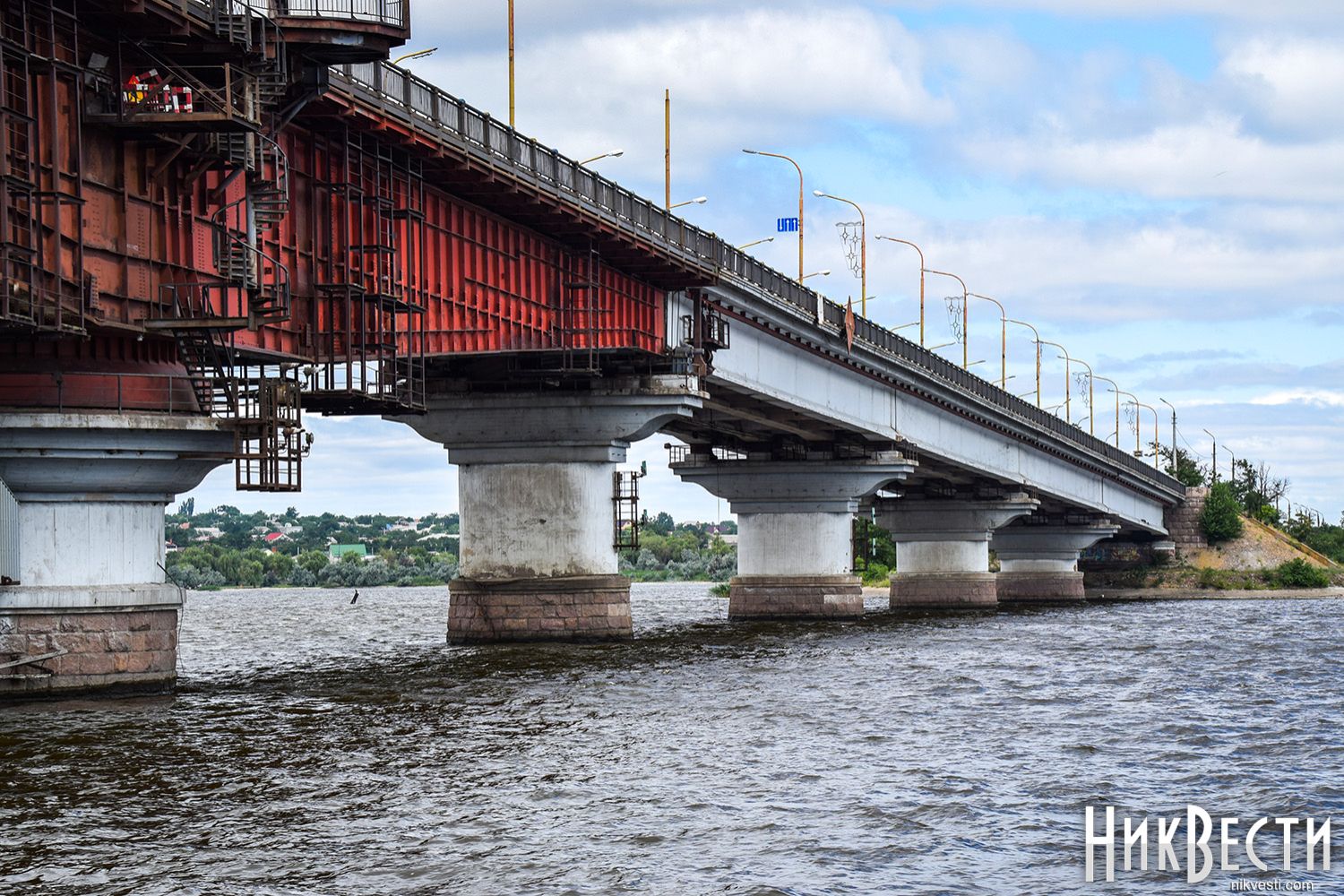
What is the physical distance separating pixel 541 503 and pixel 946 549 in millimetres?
52567

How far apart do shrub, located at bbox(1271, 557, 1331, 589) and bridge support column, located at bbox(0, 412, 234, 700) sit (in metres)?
121

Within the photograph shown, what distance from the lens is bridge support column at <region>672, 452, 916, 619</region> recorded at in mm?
79250

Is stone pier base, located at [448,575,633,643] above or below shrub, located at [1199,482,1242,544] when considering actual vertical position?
below

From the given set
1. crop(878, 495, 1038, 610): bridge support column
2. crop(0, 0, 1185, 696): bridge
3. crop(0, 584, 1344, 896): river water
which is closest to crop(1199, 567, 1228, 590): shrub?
crop(878, 495, 1038, 610): bridge support column

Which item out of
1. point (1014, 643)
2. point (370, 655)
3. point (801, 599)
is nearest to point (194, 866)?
point (370, 655)

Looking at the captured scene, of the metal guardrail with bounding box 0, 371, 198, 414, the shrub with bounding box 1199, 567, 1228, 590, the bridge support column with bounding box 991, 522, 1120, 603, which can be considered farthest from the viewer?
the shrub with bounding box 1199, 567, 1228, 590

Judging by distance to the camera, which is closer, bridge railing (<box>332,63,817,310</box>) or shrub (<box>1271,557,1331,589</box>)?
bridge railing (<box>332,63,817,310</box>)

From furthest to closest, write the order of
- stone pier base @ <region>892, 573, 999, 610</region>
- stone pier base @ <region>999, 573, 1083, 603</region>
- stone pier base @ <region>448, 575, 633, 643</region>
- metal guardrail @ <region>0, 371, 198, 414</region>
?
stone pier base @ <region>999, 573, 1083, 603</region> → stone pier base @ <region>892, 573, 999, 610</region> → stone pier base @ <region>448, 575, 633, 643</region> → metal guardrail @ <region>0, 371, 198, 414</region>

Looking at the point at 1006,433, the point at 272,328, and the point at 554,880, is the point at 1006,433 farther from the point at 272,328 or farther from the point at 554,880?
the point at 554,880

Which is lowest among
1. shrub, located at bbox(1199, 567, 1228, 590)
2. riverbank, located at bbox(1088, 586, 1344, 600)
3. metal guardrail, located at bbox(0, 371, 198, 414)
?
riverbank, located at bbox(1088, 586, 1344, 600)

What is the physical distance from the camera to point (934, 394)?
284ft

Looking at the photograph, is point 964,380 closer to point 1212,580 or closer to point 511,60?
point 511,60

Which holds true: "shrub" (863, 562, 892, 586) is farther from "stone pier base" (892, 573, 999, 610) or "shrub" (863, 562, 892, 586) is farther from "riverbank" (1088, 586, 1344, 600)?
"stone pier base" (892, 573, 999, 610)

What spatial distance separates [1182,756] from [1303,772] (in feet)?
7.72
